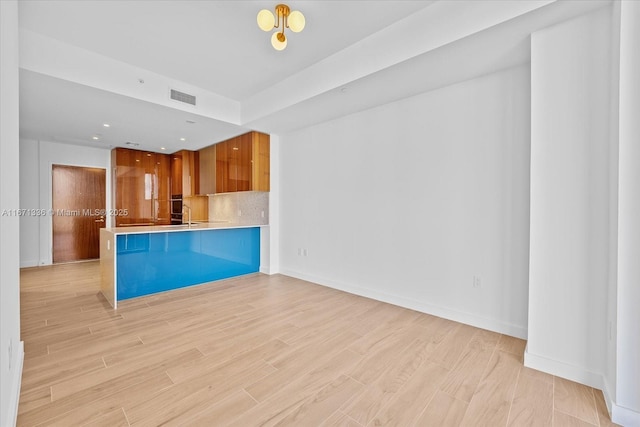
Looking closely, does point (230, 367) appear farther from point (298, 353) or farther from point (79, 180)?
point (79, 180)

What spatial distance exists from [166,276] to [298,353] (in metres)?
2.67

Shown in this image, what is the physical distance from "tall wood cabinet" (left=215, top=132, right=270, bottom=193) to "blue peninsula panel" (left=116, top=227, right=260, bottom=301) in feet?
2.85

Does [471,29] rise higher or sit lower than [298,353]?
higher

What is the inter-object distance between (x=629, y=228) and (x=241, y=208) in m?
5.33

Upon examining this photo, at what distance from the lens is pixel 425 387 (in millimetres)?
1923

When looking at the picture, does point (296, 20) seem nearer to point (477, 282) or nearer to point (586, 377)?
point (477, 282)

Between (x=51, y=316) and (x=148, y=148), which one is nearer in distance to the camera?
(x=51, y=316)

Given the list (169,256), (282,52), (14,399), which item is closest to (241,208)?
(169,256)

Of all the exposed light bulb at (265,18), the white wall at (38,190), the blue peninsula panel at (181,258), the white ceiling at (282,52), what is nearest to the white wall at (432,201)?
the white ceiling at (282,52)

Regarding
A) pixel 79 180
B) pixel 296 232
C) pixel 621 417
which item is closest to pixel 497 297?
pixel 621 417

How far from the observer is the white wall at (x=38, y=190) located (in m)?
5.59

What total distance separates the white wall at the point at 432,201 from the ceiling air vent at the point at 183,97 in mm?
1769

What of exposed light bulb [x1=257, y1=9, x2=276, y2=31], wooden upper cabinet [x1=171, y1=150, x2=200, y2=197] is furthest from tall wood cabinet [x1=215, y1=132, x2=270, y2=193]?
exposed light bulb [x1=257, y1=9, x2=276, y2=31]

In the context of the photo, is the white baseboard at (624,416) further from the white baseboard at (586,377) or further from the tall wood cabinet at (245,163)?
the tall wood cabinet at (245,163)
